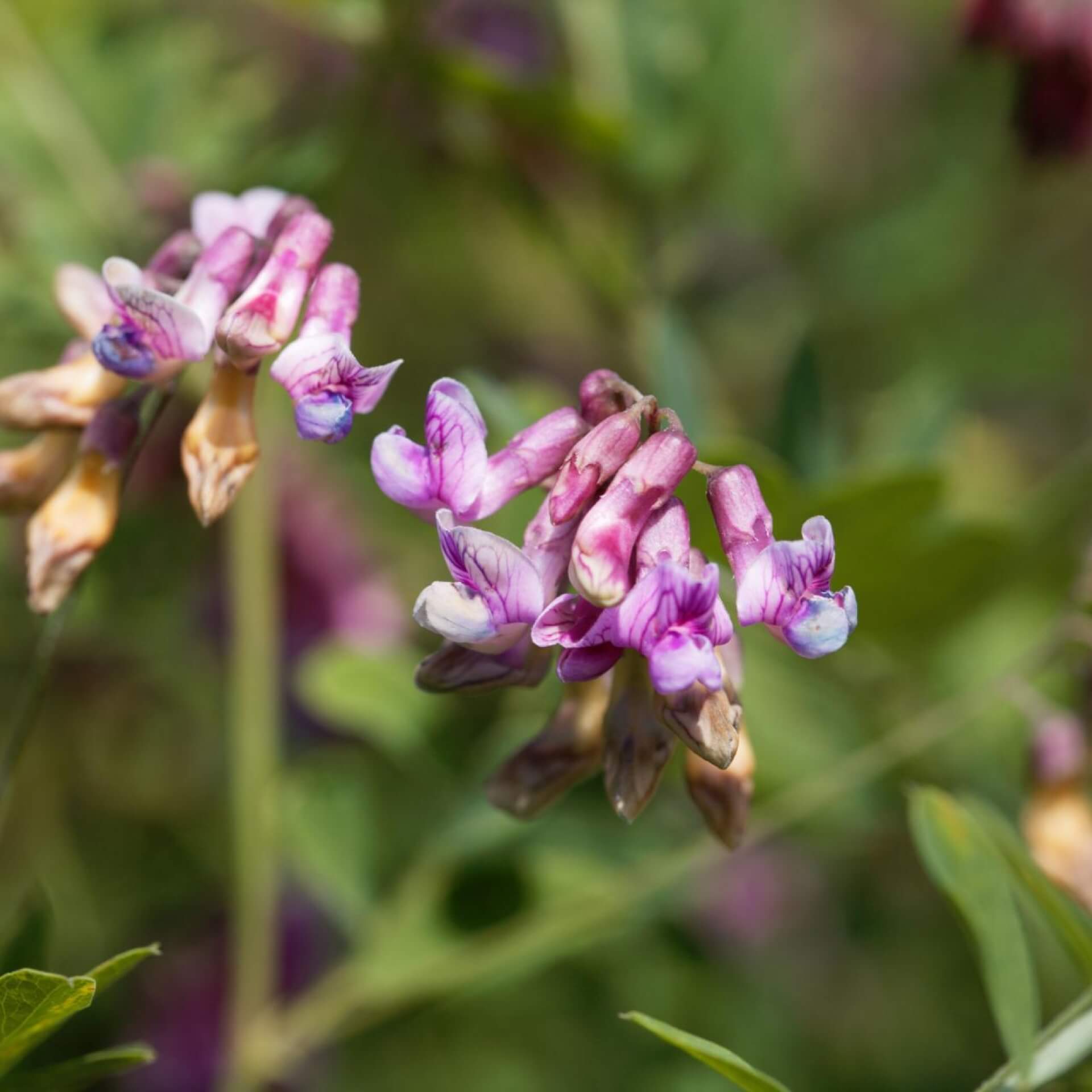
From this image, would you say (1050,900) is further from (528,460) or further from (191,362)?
(191,362)

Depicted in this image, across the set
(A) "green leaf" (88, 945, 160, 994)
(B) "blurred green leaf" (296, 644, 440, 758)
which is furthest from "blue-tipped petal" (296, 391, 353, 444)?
(B) "blurred green leaf" (296, 644, 440, 758)

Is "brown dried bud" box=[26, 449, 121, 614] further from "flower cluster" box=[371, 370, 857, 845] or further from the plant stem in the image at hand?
the plant stem

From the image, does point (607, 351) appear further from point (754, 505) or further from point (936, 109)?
point (754, 505)

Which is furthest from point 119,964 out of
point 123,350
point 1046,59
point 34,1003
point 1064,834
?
point 1046,59

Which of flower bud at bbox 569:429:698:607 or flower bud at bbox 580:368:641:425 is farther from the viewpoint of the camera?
flower bud at bbox 580:368:641:425

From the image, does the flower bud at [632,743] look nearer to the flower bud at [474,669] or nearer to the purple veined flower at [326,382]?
the flower bud at [474,669]

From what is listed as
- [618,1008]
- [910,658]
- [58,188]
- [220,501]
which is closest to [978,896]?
[220,501]
